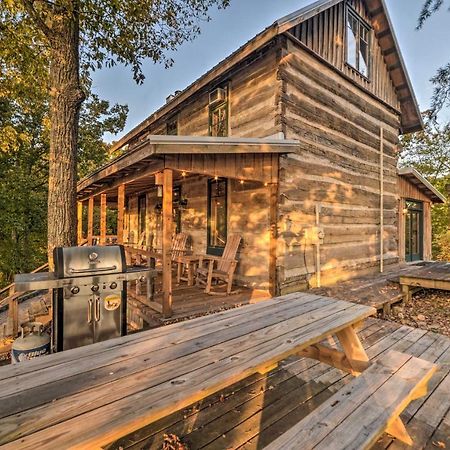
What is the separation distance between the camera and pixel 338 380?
267cm

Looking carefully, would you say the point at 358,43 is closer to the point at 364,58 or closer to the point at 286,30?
the point at 364,58

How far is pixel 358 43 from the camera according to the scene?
749cm

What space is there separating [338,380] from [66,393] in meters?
2.40

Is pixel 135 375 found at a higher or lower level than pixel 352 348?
higher

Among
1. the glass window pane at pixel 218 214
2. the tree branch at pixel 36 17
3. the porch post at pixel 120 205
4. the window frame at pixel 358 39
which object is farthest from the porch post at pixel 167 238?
the window frame at pixel 358 39

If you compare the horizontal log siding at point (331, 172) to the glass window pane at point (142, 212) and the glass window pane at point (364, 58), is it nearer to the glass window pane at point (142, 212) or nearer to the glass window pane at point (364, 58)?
the glass window pane at point (364, 58)

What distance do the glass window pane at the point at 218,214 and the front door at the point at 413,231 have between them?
7.56 meters

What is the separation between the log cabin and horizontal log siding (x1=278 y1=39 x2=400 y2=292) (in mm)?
31

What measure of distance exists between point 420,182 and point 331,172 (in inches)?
230

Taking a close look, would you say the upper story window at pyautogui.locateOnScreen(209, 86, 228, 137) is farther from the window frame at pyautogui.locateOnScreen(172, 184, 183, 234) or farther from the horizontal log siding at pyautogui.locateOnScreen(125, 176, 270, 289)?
the window frame at pyautogui.locateOnScreen(172, 184, 183, 234)

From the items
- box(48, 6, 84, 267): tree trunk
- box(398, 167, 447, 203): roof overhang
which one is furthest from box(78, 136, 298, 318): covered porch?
box(398, 167, 447, 203): roof overhang

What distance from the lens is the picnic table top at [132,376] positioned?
38.0 inches

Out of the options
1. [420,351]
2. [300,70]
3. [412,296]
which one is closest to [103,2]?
[300,70]

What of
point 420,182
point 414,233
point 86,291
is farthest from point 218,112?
point 414,233
